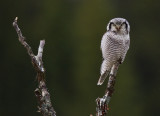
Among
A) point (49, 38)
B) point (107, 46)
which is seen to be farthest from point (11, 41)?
point (107, 46)

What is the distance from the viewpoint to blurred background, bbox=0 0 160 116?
2803 cm

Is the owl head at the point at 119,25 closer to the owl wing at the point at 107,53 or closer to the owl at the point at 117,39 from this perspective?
the owl at the point at 117,39

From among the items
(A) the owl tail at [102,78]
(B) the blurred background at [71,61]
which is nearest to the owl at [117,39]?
(A) the owl tail at [102,78]

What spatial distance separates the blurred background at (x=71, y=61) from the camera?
28.0 meters

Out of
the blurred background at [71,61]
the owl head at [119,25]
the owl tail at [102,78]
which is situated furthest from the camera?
the blurred background at [71,61]

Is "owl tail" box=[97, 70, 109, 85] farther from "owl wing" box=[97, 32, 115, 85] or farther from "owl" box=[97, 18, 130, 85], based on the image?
"owl" box=[97, 18, 130, 85]

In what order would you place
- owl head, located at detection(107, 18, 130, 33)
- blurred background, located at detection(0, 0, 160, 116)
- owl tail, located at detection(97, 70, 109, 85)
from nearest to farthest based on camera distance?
owl head, located at detection(107, 18, 130, 33) < owl tail, located at detection(97, 70, 109, 85) < blurred background, located at detection(0, 0, 160, 116)

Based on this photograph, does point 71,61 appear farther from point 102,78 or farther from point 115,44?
point 115,44

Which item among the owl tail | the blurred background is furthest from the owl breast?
A: the blurred background

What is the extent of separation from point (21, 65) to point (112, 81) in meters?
21.8

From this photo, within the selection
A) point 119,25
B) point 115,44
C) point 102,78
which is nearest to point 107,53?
point 115,44

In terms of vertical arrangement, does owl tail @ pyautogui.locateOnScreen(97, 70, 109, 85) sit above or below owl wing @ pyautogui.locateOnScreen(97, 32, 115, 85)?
below

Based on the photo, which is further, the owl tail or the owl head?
the owl tail

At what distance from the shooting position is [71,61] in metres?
32.2
